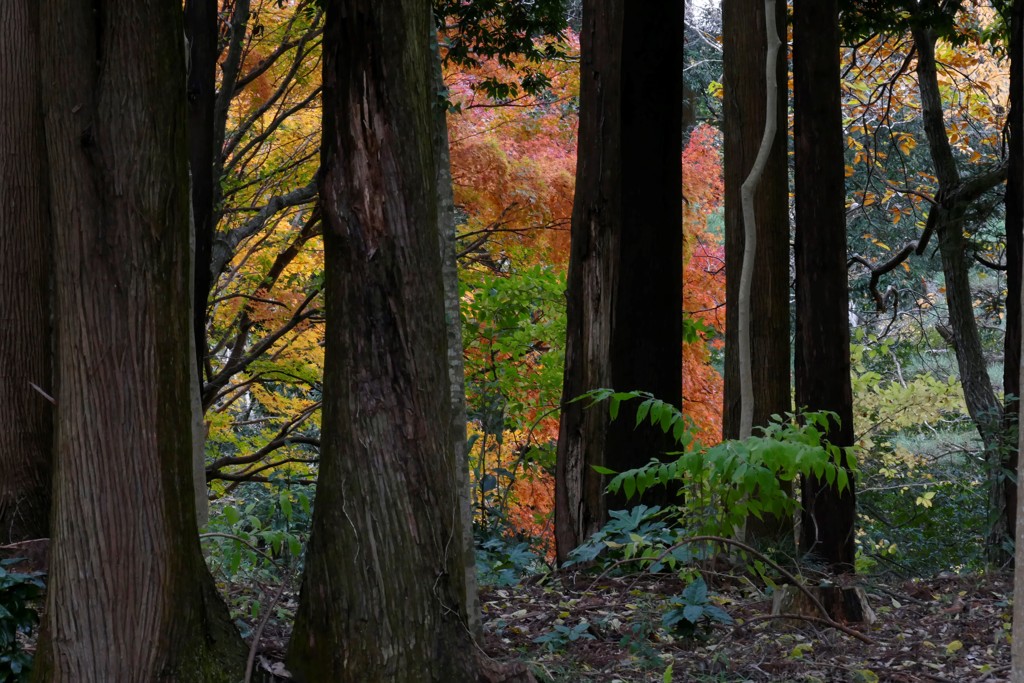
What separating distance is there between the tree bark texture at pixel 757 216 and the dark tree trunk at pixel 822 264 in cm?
77

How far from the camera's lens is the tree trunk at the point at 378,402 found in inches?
139

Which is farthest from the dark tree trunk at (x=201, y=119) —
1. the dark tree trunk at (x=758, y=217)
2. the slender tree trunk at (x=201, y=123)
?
the dark tree trunk at (x=758, y=217)

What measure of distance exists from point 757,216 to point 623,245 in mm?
1128

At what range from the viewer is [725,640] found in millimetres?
4426

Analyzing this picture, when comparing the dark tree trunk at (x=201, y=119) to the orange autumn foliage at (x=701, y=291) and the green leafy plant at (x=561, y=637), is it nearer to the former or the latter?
the green leafy plant at (x=561, y=637)

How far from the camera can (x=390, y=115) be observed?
364 centimetres

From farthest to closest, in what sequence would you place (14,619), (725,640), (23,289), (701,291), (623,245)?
(701,291), (623,245), (23,289), (725,640), (14,619)

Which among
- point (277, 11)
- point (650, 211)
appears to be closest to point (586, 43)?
point (650, 211)

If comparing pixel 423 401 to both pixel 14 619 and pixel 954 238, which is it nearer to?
pixel 14 619

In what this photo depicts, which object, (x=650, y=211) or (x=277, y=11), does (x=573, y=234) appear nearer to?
(x=650, y=211)

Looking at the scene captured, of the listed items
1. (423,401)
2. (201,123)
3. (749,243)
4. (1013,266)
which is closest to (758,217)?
(749,243)

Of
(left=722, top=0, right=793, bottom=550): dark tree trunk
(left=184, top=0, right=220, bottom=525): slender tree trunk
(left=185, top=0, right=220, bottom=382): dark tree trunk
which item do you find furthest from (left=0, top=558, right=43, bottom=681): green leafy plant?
(left=722, top=0, right=793, bottom=550): dark tree trunk

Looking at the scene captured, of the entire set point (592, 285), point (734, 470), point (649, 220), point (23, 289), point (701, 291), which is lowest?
point (734, 470)

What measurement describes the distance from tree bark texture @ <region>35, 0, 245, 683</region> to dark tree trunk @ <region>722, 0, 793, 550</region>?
4.42 m
